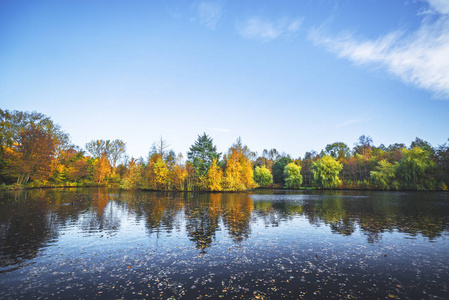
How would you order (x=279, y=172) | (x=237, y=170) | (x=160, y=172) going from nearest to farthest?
(x=237, y=170)
(x=160, y=172)
(x=279, y=172)

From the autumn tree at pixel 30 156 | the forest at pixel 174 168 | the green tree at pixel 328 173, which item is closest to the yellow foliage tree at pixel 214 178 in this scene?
the forest at pixel 174 168

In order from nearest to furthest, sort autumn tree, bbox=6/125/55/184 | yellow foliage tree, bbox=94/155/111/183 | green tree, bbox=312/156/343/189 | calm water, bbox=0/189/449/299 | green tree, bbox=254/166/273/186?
calm water, bbox=0/189/449/299
autumn tree, bbox=6/125/55/184
green tree, bbox=312/156/343/189
yellow foliage tree, bbox=94/155/111/183
green tree, bbox=254/166/273/186

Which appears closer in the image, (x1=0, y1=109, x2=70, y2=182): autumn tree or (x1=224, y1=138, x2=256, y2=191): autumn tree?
(x1=0, y1=109, x2=70, y2=182): autumn tree

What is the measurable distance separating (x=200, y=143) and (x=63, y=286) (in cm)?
6084

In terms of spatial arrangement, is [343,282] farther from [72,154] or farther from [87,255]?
[72,154]

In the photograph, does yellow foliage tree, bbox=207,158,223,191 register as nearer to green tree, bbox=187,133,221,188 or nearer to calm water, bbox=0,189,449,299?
green tree, bbox=187,133,221,188

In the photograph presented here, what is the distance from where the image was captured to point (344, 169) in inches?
3438

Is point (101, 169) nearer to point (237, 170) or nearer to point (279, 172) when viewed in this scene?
point (237, 170)

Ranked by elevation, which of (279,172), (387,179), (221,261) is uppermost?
(279,172)

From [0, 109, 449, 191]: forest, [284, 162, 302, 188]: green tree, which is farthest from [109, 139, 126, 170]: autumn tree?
[284, 162, 302, 188]: green tree

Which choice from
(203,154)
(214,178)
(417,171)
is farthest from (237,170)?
(417,171)

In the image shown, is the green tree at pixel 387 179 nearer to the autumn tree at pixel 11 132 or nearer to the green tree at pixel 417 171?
the green tree at pixel 417 171

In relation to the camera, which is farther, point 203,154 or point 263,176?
point 263,176

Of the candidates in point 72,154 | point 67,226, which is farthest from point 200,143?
point 67,226
